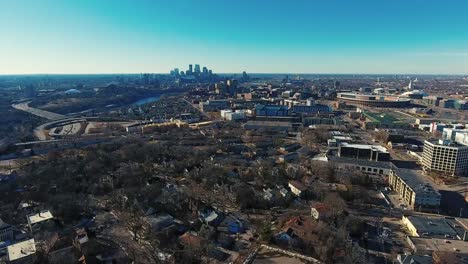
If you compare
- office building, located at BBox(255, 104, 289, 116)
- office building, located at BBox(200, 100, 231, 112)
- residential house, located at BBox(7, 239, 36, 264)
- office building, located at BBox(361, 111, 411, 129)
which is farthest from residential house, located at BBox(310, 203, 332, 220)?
office building, located at BBox(200, 100, 231, 112)

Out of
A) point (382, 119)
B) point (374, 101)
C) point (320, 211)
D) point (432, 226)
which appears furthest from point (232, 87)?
point (432, 226)

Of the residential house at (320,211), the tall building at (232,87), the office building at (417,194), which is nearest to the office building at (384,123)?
the office building at (417,194)

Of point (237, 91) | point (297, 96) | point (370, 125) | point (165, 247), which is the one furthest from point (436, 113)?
point (165, 247)

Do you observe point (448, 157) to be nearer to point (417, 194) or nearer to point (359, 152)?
point (359, 152)

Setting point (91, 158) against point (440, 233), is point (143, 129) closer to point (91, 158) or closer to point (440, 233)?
point (91, 158)

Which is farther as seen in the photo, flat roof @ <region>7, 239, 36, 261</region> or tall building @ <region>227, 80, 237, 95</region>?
tall building @ <region>227, 80, 237, 95</region>

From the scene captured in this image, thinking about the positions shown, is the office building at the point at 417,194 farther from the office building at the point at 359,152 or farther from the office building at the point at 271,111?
the office building at the point at 271,111

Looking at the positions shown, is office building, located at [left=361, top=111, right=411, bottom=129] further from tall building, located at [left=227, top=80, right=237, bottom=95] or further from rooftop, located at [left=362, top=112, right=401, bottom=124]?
tall building, located at [left=227, top=80, right=237, bottom=95]
